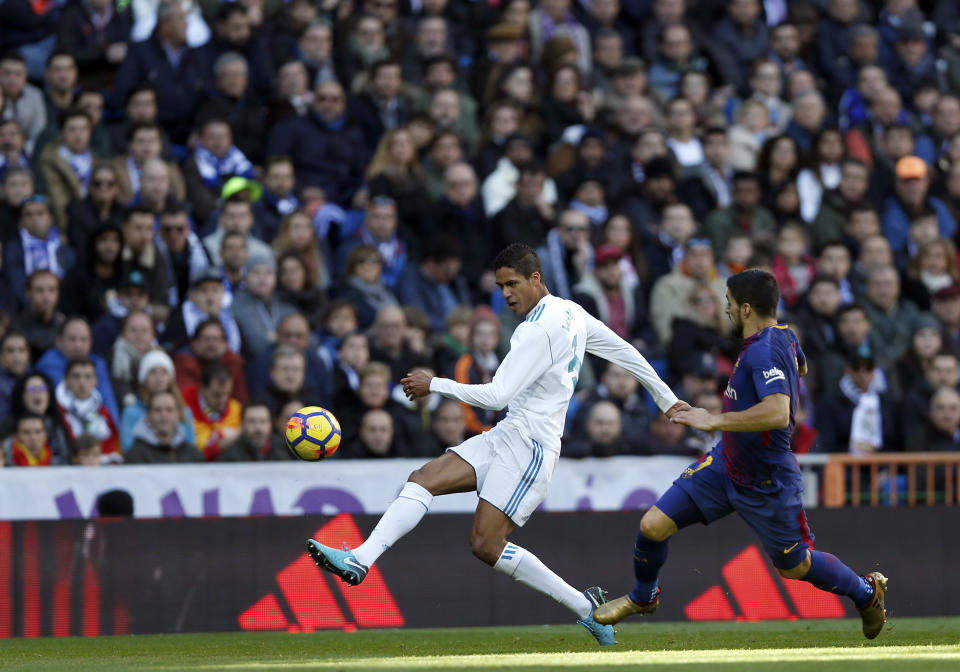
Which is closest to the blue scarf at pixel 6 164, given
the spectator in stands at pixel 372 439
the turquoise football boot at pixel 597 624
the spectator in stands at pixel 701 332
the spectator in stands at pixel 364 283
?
the spectator in stands at pixel 364 283

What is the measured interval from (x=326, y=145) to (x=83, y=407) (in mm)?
4333

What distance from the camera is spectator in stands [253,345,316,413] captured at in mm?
13414

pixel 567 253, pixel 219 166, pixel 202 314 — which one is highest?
pixel 219 166

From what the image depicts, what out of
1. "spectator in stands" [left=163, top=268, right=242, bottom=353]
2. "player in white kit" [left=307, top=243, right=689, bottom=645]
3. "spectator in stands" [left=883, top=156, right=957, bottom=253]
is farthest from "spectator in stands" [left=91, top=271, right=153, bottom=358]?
"spectator in stands" [left=883, top=156, right=957, bottom=253]

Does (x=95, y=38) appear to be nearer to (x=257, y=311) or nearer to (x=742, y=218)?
(x=257, y=311)

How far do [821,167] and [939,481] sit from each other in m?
5.00

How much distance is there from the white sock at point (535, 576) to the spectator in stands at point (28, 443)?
441cm

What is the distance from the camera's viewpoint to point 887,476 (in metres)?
13.6

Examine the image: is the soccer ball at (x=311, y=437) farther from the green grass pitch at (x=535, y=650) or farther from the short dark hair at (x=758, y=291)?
the short dark hair at (x=758, y=291)

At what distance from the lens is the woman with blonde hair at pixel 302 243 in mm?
14867

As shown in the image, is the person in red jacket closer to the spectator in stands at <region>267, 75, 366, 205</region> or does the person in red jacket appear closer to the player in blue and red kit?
the spectator in stands at <region>267, 75, 366, 205</region>

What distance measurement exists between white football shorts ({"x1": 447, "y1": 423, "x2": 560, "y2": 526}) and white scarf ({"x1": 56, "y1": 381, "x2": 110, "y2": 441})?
4.12 meters

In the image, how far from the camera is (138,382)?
1341cm

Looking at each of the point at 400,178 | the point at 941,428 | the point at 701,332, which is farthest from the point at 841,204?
the point at 400,178
